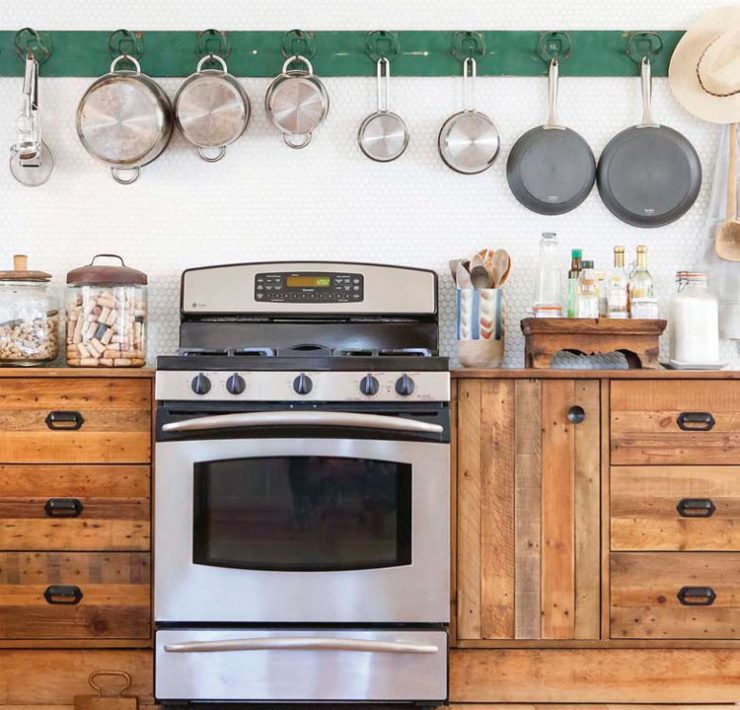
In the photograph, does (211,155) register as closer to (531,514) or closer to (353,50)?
(353,50)

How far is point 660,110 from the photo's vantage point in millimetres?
2775

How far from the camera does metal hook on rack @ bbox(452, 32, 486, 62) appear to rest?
108 inches

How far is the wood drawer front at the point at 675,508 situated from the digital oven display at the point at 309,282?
1.06m

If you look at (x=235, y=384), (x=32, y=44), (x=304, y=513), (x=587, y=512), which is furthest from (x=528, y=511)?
(x=32, y=44)

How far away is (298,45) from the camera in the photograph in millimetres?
2758

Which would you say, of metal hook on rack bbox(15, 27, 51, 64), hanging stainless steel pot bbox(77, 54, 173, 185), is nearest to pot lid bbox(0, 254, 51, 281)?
Answer: hanging stainless steel pot bbox(77, 54, 173, 185)

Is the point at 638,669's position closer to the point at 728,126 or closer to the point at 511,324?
the point at 511,324

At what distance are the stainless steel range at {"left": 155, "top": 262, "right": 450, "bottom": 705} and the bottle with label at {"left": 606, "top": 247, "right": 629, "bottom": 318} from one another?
2.22 ft

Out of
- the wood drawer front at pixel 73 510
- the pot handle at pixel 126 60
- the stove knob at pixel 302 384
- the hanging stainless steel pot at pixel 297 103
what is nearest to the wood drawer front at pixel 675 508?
the stove knob at pixel 302 384

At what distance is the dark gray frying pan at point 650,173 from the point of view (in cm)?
272

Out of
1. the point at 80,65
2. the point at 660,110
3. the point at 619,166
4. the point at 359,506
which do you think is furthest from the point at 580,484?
the point at 80,65

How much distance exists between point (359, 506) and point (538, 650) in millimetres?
686

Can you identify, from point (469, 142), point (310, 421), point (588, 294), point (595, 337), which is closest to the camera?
point (310, 421)

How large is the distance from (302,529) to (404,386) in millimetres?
485
